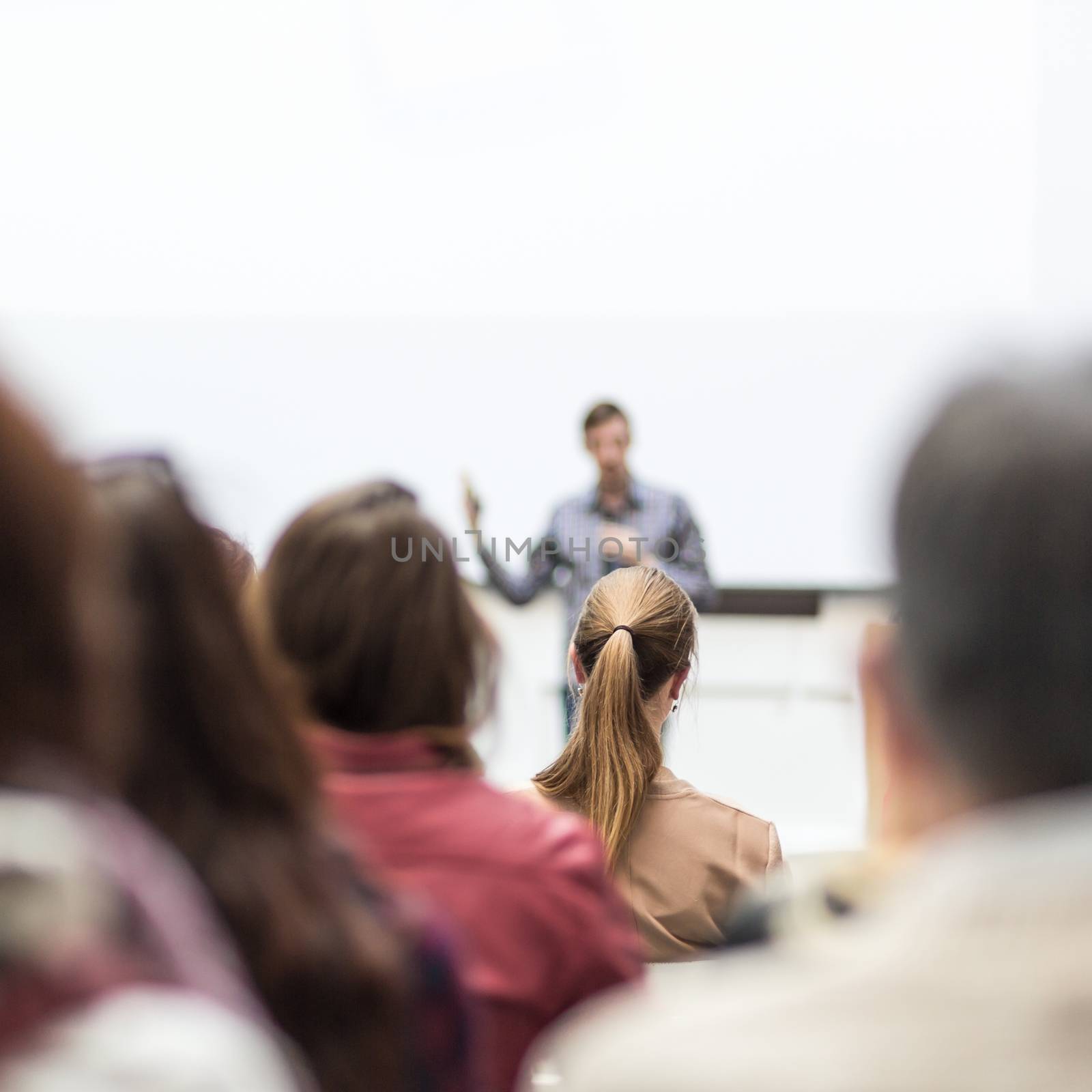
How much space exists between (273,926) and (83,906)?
0.25 m

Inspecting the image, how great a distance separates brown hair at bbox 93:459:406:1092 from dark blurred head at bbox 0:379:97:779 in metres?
0.23

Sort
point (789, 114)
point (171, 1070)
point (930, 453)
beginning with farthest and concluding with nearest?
point (789, 114) → point (930, 453) → point (171, 1070)

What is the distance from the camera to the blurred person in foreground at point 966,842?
0.47 metres

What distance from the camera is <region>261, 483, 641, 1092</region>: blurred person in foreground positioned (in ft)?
3.06

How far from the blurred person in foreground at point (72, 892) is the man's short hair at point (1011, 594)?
1.06 feet

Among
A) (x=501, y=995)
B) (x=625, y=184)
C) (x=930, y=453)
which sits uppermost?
(x=625, y=184)

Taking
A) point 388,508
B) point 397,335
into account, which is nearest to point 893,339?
point 397,335

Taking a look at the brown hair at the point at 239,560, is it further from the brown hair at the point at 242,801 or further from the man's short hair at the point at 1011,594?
the man's short hair at the point at 1011,594

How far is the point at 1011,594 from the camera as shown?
520 mm

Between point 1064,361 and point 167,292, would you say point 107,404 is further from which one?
point 1064,361

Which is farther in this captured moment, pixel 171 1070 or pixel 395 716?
pixel 395 716

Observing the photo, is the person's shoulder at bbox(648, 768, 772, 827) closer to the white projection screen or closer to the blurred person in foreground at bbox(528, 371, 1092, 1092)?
the blurred person in foreground at bbox(528, 371, 1092, 1092)

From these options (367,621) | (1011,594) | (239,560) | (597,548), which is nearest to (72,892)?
(1011,594)

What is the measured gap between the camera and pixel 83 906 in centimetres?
44
